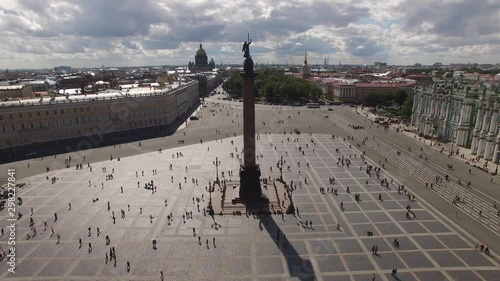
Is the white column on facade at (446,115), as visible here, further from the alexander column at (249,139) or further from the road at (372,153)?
the alexander column at (249,139)

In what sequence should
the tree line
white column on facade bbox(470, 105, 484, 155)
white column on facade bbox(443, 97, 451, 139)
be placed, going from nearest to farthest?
white column on facade bbox(470, 105, 484, 155) → white column on facade bbox(443, 97, 451, 139) → the tree line

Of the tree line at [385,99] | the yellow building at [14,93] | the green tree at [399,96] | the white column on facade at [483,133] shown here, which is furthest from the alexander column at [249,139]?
the green tree at [399,96]

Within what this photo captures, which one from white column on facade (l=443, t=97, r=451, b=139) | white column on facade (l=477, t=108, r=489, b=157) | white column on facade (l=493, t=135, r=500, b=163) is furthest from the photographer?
white column on facade (l=443, t=97, r=451, b=139)

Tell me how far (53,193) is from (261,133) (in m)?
47.0

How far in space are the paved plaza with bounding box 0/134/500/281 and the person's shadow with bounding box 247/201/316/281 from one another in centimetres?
10

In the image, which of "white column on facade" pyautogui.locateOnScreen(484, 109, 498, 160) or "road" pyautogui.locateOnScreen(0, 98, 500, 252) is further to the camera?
"white column on facade" pyautogui.locateOnScreen(484, 109, 498, 160)

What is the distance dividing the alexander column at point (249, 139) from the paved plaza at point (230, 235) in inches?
158

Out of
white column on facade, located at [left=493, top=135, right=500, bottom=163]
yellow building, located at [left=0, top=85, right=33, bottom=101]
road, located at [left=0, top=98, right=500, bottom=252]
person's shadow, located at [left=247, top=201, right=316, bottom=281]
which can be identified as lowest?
road, located at [left=0, top=98, right=500, bottom=252]

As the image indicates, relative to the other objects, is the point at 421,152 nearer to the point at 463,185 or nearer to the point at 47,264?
the point at 463,185

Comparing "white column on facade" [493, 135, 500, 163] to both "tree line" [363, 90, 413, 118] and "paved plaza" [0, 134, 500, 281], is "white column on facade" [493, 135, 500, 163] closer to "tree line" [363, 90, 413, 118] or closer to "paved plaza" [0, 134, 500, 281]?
"paved plaza" [0, 134, 500, 281]

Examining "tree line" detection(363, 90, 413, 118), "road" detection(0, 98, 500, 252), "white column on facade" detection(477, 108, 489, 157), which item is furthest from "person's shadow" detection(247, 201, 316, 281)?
"tree line" detection(363, 90, 413, 118)

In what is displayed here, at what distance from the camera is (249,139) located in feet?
132

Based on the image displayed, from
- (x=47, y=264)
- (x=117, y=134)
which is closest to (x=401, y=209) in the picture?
(x=47, y=264)

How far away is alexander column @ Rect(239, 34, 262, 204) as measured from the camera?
39.1 metres
